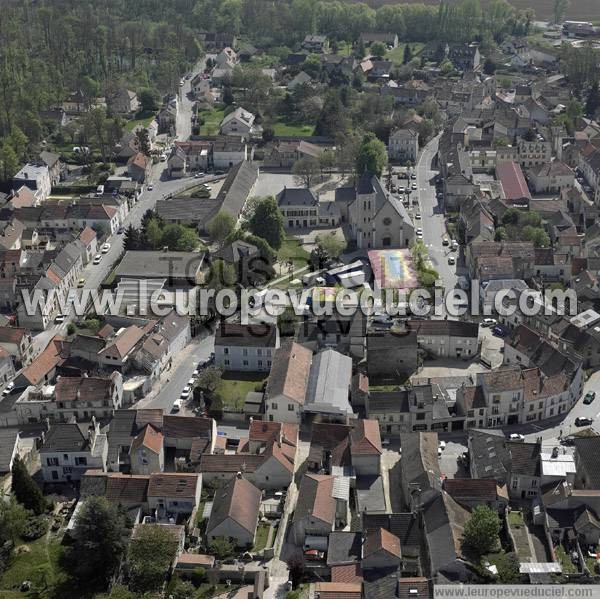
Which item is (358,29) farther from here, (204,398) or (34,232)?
(204,398)

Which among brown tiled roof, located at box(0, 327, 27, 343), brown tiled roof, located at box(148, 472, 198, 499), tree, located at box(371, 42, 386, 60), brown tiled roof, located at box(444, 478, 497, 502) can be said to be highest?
brown tiled roof, located at box(444, 478, 497, 502)

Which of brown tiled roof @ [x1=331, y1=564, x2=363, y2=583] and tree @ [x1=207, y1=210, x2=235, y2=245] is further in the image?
tree @ [x1=207, y1=210, x2=235, y2=245]

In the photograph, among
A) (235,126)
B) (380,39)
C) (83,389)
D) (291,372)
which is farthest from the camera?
(380,39)

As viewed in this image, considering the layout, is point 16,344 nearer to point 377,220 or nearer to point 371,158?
point 377,220

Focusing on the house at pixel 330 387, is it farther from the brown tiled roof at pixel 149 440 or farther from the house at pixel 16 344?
the house at pixel 16 344

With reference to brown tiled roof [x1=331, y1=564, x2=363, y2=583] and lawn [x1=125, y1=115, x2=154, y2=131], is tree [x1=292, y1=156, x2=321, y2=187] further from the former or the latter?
brown tiled roof [x1=331, y1=564, x2=363, y2=583]

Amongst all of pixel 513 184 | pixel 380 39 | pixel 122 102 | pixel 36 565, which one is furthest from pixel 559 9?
pixel 36 565

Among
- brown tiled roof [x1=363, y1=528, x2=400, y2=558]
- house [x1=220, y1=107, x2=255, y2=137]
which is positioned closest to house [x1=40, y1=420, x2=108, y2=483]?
brown tiled roof [x1=363, y1=528, x2=400, y2=558]
